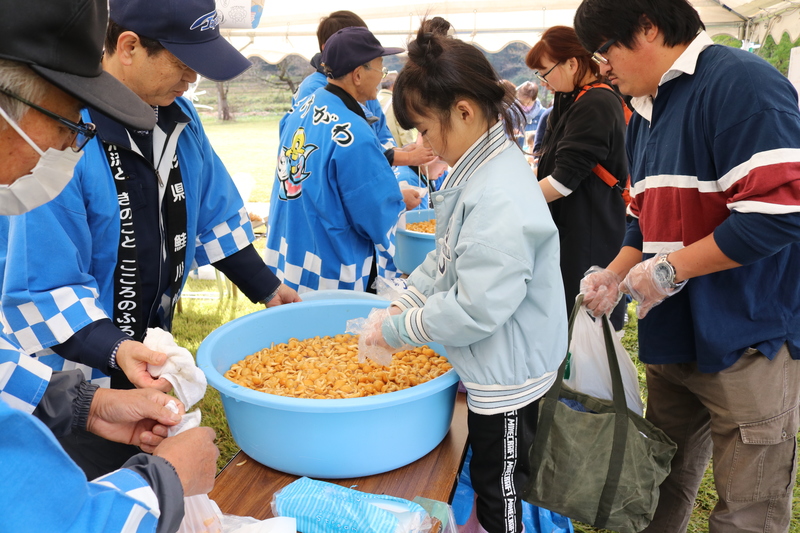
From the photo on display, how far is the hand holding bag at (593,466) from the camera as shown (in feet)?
5.03

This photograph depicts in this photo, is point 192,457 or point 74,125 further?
point 192,457

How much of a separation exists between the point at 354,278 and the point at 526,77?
60.9ft

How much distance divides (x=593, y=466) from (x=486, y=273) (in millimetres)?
739

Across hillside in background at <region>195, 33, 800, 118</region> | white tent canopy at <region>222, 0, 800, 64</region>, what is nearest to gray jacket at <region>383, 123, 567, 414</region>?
white tent canopy at <region>222, 0, 800, 64</region>

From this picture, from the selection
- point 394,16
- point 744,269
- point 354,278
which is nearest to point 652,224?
point 744,269

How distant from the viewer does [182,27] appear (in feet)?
4.44

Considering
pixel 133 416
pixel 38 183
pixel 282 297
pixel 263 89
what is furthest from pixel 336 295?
pixel 263 89

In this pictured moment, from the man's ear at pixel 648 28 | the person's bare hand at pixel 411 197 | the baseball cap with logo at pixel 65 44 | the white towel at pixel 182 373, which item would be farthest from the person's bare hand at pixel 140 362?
the person's bare hand at pixel 411 197

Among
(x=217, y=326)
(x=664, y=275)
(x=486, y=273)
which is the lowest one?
(x=217, y=326)

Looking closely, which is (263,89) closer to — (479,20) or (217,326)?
(479,20)

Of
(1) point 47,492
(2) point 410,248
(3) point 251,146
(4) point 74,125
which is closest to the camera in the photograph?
(1) point 47,492

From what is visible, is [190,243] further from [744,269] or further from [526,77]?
[526,77]

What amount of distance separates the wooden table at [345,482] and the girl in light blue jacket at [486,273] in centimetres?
13

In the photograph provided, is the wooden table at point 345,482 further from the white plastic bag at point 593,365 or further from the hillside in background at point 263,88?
the hillside in background at point 263,88
